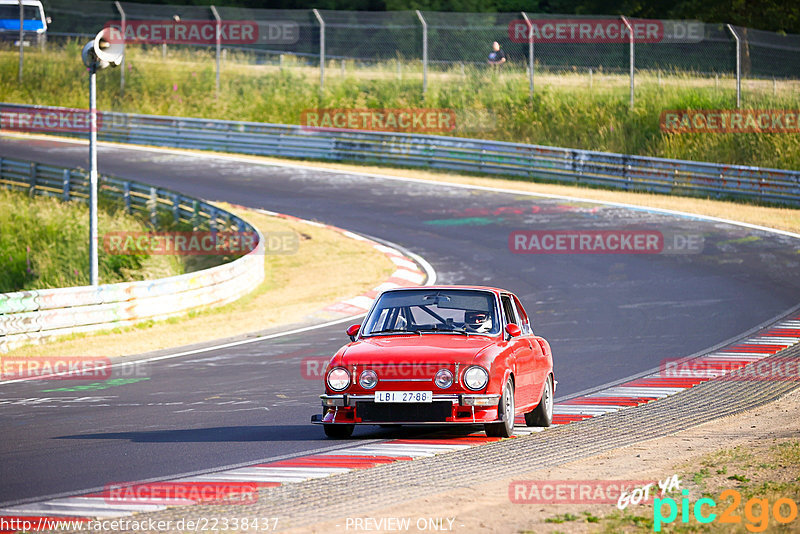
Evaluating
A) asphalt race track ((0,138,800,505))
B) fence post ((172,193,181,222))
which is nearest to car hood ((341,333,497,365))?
asphalt race track ((0,138,800,505))

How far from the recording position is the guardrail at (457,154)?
29547mm

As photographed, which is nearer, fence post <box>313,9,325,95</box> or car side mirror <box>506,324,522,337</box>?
car side mirror <box>506,324,522,337</box>

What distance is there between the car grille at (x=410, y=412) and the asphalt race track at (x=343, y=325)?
468mm

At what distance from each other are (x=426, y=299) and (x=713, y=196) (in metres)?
21.3

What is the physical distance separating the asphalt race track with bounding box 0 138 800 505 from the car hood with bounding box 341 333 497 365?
80 centimetres

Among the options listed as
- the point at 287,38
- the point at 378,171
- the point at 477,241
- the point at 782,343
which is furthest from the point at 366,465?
the point at 287,38

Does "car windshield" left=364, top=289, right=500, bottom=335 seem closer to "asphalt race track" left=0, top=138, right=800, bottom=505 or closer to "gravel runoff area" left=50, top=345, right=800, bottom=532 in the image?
"asphalt race track" left=0, top=138, right=800, bottom=505

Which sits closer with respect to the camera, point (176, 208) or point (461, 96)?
point (176, 208)

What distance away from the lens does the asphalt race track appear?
9156mm

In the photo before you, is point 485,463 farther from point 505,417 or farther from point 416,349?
point 416,349

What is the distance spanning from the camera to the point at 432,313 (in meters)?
10.4

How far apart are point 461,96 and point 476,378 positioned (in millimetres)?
32557

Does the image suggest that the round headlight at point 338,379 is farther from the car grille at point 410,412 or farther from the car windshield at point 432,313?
the car windshield at point 432,313

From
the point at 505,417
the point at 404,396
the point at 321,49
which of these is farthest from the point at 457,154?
the point at 404,396
